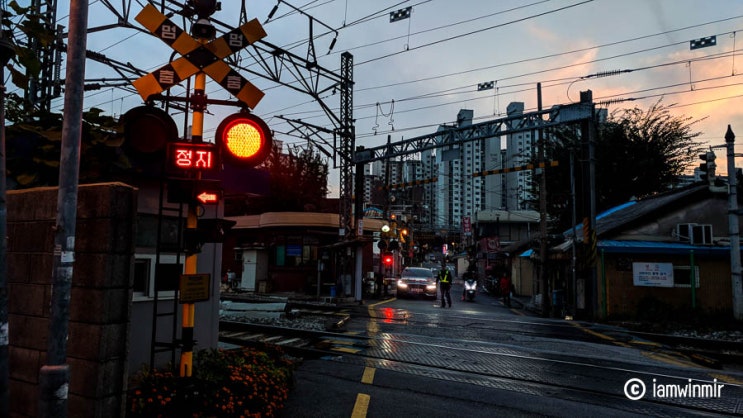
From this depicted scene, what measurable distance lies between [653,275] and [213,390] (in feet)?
54.4

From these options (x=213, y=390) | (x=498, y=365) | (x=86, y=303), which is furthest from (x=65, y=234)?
(x=498, y=365)

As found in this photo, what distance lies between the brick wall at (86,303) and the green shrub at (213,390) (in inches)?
19.2

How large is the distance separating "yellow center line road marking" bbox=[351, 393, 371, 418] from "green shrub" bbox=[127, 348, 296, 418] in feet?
3.22

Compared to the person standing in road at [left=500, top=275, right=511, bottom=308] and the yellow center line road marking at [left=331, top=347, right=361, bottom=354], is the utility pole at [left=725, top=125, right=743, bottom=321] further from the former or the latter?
the yellow center line road marking at [left=331, top=347, right=361, bottom=354]

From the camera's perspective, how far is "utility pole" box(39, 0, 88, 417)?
12.6 ft

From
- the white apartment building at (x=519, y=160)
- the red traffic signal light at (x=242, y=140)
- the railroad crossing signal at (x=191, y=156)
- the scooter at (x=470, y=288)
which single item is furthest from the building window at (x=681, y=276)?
the railroad crossing signal at (x=191, y=156)

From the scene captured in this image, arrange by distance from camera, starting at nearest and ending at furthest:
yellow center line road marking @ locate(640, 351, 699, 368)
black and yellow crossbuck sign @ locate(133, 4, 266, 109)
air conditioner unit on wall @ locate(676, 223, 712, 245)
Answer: black and yellow crossbuck sign @ locate(133, 4, 266, 109) → yellow center line road marking @ locate(640, 351, 699, 368) → air conditioner unit on wall @ locate(676, 223, 712, 245)

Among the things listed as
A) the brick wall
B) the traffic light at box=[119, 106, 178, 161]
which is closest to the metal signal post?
the traffic light at box=[119, 106, 178, 161]

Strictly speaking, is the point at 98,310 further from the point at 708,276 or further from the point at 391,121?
→ the point at 391,121

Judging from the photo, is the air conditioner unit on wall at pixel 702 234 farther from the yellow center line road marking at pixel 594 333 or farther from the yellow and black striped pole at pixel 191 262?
the yellow and black striped pole at pixel 191 262

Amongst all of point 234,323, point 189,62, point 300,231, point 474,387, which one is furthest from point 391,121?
point 189,62

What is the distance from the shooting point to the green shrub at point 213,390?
4.91m

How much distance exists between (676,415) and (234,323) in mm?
11722

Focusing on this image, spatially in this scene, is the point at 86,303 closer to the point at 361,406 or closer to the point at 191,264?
the point at 191,264
